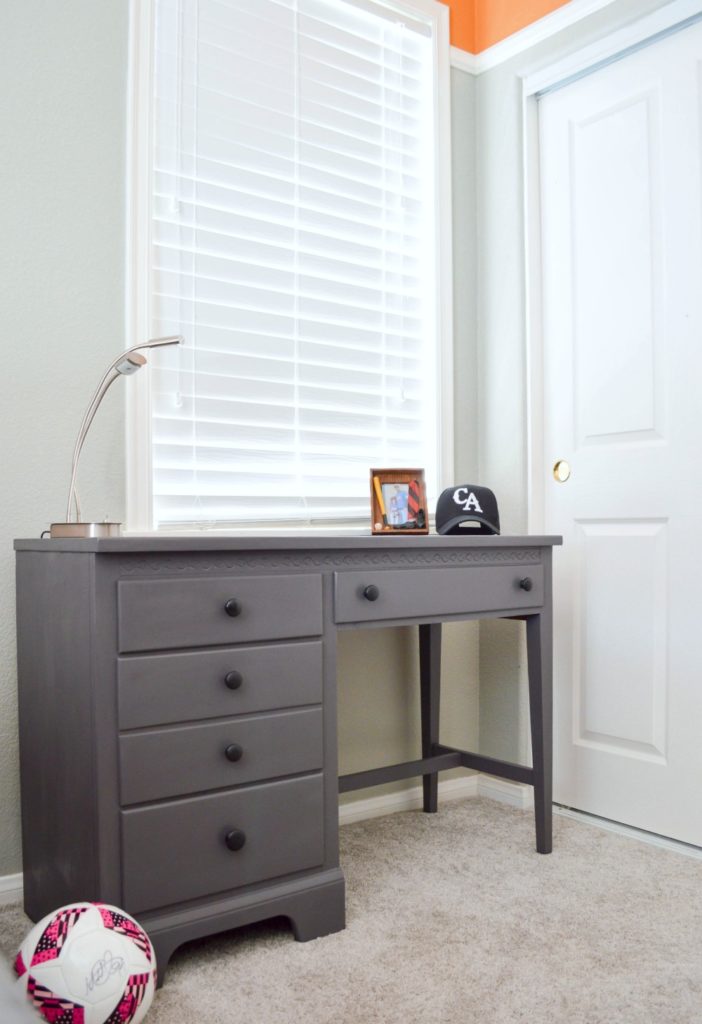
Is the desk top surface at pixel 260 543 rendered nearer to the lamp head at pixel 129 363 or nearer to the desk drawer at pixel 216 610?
the desk drawer at pixel 216 610

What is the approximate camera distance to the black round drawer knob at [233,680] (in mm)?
1616

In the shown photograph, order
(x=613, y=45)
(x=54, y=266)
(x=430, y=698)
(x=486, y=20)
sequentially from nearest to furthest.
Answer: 1. (x=54, y=266)
2. (x=613, y=45)
3. (x=430, y=698)
4. (x=486, y=20)

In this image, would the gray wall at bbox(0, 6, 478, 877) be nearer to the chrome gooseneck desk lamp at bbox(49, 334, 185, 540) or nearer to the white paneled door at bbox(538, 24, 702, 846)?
the chrome gooseneck desk lamp at bbox(49, 334, 185, 540)

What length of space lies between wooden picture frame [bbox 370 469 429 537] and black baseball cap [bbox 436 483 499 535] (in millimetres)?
75

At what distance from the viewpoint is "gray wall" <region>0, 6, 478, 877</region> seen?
1.87m

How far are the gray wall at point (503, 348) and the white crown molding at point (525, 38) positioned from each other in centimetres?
3

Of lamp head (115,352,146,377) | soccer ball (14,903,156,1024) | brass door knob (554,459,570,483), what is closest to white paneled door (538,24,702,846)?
brass door knob (554,459,570,483)

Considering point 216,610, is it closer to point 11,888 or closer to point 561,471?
point 11,888

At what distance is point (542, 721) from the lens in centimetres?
216

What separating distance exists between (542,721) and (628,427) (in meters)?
0.82

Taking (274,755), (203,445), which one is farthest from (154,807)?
(203,445)

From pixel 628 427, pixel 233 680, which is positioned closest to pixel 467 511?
pixel 628 427

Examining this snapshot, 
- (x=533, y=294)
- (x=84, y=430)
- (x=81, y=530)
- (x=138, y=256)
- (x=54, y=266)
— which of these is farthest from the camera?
(x=533, y=294)
